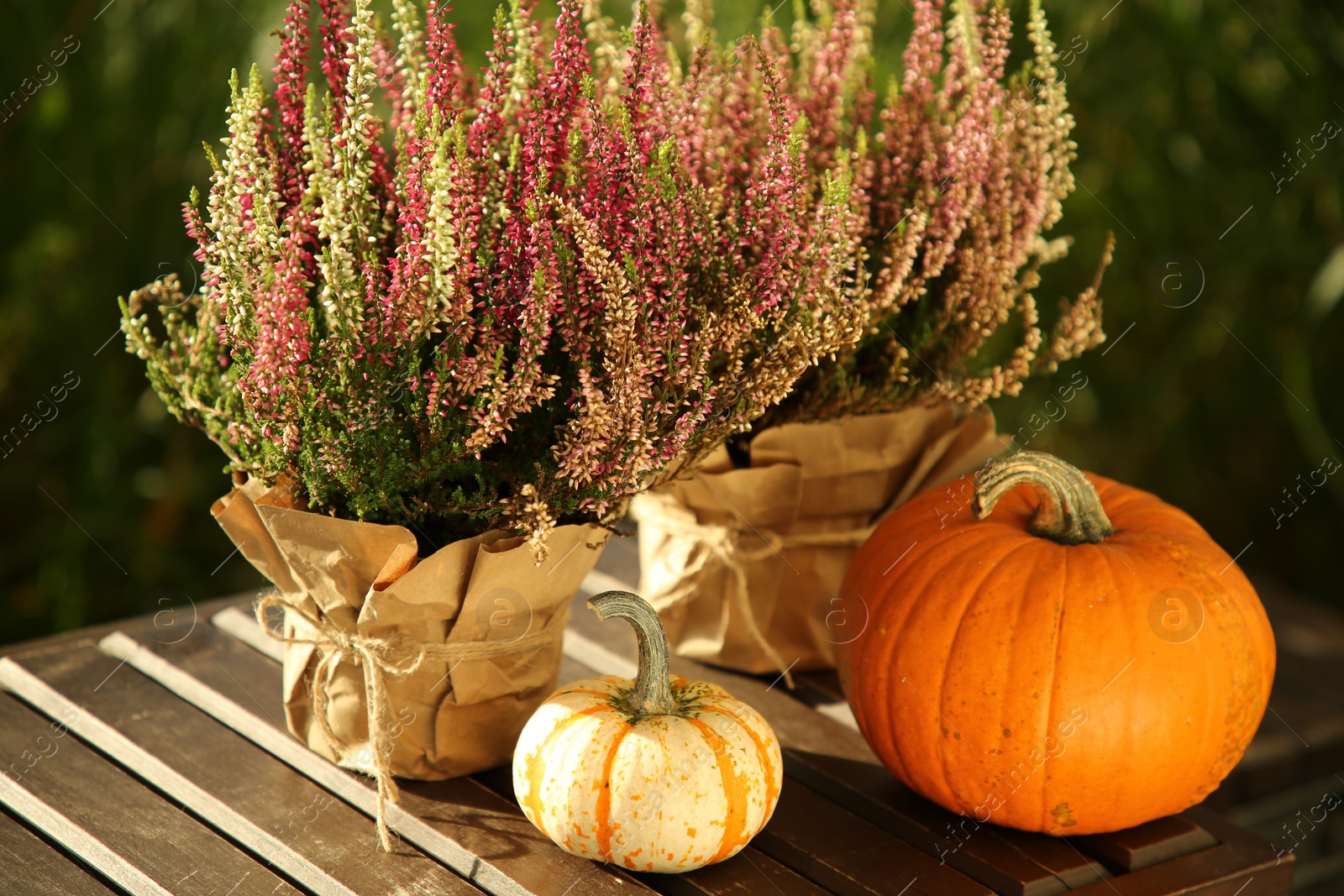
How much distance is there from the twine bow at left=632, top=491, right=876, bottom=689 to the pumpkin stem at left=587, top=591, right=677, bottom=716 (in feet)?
0.86

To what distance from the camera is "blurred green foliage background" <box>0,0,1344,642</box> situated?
2449mm

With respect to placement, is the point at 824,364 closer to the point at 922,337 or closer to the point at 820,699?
the point at 922,337

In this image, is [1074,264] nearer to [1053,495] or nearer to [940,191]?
[940,191]

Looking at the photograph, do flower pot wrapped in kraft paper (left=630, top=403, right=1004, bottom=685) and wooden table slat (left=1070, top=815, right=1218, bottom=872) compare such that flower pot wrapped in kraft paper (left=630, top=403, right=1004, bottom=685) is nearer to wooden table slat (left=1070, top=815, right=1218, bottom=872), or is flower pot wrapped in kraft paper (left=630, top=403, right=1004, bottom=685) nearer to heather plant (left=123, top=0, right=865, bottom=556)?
heather plant (left=123, top=0, right=865, bottom=556)

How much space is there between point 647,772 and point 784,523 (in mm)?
391

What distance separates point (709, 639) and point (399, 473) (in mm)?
487

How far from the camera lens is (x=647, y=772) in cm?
94

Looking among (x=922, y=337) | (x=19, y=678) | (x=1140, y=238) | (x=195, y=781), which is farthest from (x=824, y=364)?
(x=1140, y=238)

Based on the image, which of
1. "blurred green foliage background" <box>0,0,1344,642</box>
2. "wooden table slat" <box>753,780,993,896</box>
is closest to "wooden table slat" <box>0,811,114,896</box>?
"wooden table slat" <box>753,780,993,896</box>

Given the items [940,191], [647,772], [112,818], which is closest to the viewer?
[647,772]

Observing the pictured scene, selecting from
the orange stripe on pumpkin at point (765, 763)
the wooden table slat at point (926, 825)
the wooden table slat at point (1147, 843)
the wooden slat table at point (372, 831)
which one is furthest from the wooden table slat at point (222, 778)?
the wooden table slat at point (1147, 843)

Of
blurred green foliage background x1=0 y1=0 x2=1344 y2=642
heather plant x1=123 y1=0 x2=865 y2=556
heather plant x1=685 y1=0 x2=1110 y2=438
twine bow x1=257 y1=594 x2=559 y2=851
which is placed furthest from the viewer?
blurred green foliage background x1=0 y1=0 x2=1344 y2=642

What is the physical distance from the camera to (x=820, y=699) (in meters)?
1.29

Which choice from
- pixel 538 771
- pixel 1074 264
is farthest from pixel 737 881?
pixel 1074 264
